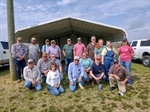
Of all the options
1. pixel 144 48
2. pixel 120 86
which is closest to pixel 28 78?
pixel 120 86

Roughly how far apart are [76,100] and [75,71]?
3.69 ft

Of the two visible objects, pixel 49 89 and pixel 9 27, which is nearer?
pixel 49 89

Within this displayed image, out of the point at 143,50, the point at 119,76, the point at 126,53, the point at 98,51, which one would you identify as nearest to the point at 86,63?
the point at 98,51

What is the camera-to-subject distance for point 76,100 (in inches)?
174

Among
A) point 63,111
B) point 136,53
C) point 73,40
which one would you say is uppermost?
point 73,40

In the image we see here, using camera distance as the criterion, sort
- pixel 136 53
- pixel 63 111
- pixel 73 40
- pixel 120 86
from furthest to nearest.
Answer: pixel 73 40 < pixel 136 53 < pixel 120 86 < pixel 63 111

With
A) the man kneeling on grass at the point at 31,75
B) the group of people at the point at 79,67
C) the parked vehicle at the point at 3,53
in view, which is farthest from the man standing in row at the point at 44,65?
the parked vehicle at the point at 3,53

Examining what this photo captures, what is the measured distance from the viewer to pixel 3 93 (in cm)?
503

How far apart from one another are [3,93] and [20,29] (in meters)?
3.61

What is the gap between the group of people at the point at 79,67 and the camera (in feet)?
16.3

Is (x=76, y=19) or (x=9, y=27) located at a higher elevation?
(x=76, y=19)

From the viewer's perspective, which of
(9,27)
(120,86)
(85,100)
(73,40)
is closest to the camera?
(85,100)

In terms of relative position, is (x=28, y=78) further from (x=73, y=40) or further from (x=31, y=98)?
(x=73, y=40)

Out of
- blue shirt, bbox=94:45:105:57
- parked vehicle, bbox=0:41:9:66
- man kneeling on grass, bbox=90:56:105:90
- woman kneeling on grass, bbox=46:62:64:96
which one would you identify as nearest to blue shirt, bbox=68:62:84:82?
man kneeling on grass, bbox=90:56:105:90
